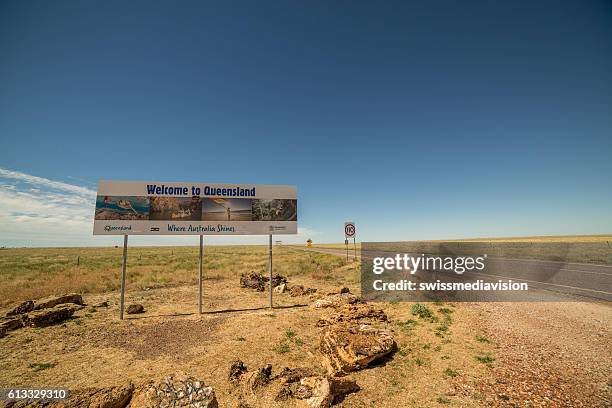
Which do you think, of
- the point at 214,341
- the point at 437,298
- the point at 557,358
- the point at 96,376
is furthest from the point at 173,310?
the point at 557,358

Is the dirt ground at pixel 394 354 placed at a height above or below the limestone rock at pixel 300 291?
below

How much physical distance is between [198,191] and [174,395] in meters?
10.1

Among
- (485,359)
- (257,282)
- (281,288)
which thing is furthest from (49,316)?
(485,359)

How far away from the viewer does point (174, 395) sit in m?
4.61

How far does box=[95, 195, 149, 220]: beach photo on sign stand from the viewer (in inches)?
494

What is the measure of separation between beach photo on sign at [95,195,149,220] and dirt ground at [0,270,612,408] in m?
4.45

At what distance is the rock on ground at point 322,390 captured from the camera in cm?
559

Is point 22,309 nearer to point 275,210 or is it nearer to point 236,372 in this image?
point 236,372

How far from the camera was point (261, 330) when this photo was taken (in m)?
10.4

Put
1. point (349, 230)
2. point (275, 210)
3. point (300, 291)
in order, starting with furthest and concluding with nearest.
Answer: point (349, 230), point (300, 291), point (275, 210)

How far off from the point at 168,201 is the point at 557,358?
1449cm

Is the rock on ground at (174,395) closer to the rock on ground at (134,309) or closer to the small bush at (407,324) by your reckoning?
the small bush at (407,324)

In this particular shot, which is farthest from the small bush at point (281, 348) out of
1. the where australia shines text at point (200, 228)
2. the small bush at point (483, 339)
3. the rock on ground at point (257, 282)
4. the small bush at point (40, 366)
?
the rock on ground at point (257, 282)

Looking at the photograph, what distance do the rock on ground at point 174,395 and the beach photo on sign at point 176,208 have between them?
9131 millimetres
